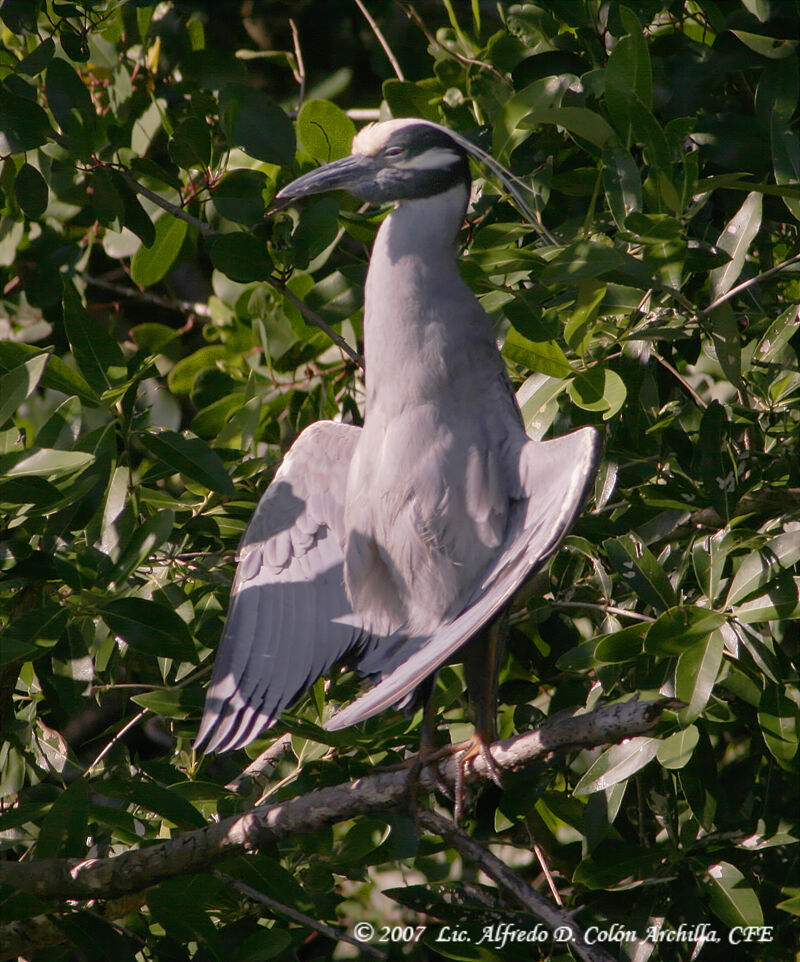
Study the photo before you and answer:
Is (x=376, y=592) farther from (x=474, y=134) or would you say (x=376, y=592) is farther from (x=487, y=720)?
(x=474, y=134)

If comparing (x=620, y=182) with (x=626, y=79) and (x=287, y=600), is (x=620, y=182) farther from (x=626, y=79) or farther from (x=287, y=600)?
(x=287, y=600)

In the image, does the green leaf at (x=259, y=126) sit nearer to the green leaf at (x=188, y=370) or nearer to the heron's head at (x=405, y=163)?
the heron's head at (x=405, y=163)

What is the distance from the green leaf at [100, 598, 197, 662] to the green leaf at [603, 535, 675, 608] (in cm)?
82

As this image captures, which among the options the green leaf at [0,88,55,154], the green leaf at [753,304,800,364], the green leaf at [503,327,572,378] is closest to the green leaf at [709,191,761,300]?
the green leaf at [753,304,800,364]

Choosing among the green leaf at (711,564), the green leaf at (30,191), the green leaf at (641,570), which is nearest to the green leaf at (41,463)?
the green leaf at (30,191)

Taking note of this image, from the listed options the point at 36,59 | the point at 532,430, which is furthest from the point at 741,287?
the point at 36,59

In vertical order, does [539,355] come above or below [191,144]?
below

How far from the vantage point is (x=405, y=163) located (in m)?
2.24

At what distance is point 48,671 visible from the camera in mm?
2283

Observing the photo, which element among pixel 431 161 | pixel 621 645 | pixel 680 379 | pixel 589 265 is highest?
pixel 431 161

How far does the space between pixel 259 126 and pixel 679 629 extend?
53.6 inches

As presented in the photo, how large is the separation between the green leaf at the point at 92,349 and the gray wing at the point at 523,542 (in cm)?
78

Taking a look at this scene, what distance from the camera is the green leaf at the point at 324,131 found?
2423 millimetres

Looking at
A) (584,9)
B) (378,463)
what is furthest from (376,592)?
(584,9)
